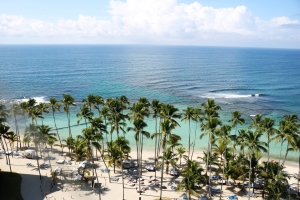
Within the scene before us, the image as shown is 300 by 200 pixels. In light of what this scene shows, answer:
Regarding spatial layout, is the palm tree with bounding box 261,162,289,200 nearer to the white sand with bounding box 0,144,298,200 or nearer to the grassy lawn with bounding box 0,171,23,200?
the white sand with bounding box 0,144,298,200

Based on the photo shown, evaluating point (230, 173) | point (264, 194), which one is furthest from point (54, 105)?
point (264, 194)

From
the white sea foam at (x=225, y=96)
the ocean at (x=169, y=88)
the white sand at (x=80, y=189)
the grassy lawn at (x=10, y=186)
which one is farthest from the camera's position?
the white sea foam at (x=225, y=96)

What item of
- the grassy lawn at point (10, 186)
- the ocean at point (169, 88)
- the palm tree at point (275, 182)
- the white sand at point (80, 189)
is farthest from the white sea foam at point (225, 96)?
the grassy lawn at point (10, 186)

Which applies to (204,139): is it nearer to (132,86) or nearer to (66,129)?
(66,129)

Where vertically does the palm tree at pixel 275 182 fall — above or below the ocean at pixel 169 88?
below

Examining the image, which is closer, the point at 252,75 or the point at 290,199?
the point at 290,199

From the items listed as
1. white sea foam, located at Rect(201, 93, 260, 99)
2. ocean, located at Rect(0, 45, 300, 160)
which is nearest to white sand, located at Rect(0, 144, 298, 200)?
ocean, located at Rect(0, 45, 300, 160)

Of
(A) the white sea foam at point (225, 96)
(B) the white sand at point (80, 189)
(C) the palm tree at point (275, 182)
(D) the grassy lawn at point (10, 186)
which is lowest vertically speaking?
(B) the white sand at point (80, 189)

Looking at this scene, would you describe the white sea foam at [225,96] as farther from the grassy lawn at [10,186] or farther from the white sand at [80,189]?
the grassy lawn at [10,186]
